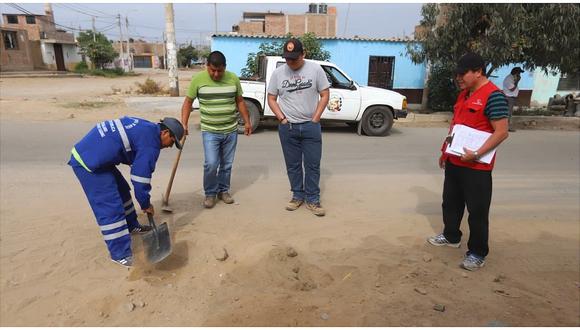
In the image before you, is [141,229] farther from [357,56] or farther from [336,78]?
[357,56]

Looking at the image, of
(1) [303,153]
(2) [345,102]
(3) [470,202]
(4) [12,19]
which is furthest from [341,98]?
(4) [12,19]

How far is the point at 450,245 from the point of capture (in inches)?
150

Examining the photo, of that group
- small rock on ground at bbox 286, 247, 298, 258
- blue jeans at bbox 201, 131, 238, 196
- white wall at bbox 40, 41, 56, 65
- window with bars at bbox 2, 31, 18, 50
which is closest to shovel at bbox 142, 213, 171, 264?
small rock on ground at bbox 286, 247, 298, 258

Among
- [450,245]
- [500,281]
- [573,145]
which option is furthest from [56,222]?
[573,145]

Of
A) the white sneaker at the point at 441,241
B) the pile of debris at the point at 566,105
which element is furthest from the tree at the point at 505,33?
the white sneaker at the point at 441,241

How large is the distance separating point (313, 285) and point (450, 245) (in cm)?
150

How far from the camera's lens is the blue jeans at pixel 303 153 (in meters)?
4.32

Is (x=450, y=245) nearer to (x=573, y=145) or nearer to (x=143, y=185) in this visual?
(x=143, y=185)

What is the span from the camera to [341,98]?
9.47 metres

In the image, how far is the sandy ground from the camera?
2795mm

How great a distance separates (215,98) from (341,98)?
5.54m

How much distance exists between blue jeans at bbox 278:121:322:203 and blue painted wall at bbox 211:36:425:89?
1240 cm

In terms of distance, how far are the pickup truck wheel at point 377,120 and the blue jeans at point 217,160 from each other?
18.6 feet

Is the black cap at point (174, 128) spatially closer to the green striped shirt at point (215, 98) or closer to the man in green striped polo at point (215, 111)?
the man in green striped polo at point (215, 111)
